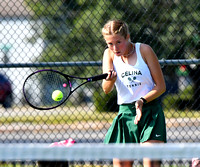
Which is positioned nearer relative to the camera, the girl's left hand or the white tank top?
the girl's left hand

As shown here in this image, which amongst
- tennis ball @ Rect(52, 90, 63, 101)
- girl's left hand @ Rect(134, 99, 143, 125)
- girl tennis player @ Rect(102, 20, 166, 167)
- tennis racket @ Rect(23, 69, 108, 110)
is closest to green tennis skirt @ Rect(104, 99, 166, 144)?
girl tennis player @ Rect(102, 20, 166, 167)

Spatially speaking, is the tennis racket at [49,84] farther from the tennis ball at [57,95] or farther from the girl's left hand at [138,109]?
the girl's left hand at [138,109]

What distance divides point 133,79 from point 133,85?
49mm

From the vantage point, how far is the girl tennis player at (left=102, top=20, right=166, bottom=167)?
3.29 m

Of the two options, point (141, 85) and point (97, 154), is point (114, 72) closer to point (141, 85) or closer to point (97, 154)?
point (141, 85)

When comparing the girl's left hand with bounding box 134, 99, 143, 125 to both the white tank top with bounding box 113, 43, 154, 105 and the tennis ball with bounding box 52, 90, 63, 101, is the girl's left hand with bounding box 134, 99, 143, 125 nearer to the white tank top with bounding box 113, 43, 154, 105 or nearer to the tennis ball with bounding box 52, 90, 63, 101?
the white tank top with bounding box 113, 43, 154, 105

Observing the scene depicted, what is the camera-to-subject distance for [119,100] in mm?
3467

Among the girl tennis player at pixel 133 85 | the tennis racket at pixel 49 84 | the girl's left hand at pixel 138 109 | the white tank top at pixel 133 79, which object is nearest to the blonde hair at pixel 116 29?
the girl tennis player at pixel 133 85

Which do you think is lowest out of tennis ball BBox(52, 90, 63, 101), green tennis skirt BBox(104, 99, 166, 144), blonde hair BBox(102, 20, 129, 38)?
green tennis skirt BBox(104, 99, 166, 144)

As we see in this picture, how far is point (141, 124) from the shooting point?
3389 mm

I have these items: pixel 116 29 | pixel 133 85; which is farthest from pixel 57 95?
pixel 116 29

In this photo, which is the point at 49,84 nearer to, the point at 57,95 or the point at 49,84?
the point at 49,84

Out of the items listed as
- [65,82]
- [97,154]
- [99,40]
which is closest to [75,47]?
[99,40]

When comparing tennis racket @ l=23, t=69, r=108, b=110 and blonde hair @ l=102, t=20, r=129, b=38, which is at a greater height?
blonde hair @ l=102, t=20, r=129, b=38
